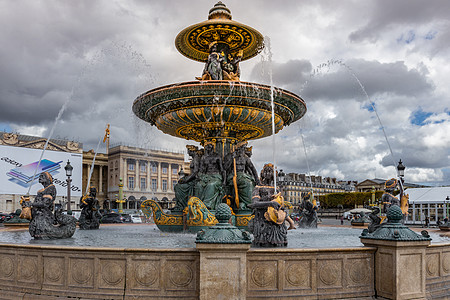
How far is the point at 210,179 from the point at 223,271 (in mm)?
6389

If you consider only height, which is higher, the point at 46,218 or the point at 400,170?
the point at 400,170

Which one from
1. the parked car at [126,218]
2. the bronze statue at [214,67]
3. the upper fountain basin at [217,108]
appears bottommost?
the parked car at [126,218]

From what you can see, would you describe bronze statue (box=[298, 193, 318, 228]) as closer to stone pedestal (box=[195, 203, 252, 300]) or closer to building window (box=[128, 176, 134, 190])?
stone pedestal (box=[195, 203, 252, 300])

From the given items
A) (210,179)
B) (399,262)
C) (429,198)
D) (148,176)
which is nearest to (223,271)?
(399,262)

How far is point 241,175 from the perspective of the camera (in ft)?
36.2

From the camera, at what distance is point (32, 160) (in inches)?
2948

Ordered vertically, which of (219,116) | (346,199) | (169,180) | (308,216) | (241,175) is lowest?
(346,199)

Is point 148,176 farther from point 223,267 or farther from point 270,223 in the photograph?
point 223,267

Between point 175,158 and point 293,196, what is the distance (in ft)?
106

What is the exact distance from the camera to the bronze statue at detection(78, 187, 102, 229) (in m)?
12.4

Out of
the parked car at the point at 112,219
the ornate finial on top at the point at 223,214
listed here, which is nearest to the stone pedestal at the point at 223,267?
the ornate finial on top at the point at 223,214

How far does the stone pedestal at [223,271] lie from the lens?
4.45m

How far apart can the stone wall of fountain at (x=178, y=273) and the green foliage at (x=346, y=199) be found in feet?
231

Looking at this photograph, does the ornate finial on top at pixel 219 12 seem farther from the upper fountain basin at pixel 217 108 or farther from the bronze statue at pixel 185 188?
the bronze statue at pixel 185 188
